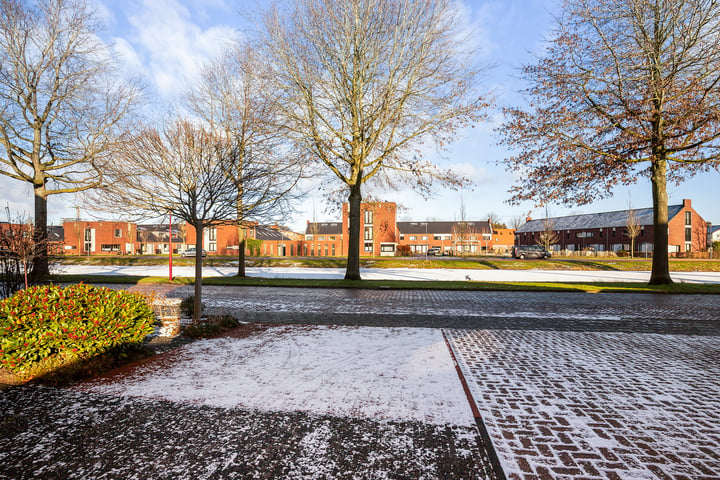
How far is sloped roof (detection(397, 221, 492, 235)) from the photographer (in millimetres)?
86137

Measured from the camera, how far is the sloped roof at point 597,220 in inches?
2175

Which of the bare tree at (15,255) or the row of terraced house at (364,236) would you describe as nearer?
the bare tree at (15,255)

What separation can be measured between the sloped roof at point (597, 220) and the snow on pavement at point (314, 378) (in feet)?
213

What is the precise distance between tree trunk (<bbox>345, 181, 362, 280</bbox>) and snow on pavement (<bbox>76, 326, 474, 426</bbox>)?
1022cm

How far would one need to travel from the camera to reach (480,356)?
5711mm

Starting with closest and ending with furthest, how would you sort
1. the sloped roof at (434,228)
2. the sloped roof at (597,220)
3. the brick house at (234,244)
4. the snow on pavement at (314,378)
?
1. the snow on pavement at (314,378)
2. the sloped roof at (597,220)
3. the brick house at (234,244)
4. the sloped roof at (434,228)

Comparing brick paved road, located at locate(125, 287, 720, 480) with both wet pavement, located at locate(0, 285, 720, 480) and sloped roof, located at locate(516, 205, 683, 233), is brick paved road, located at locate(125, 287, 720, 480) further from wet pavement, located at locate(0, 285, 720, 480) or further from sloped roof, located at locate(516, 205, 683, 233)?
sloped roof, located at locate(516, 205, 683, 233)

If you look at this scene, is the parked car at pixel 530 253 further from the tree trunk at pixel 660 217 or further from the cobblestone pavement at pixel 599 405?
the cobblestone pavement at pixel 599 405

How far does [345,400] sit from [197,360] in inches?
108

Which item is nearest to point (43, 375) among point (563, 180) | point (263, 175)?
point (263, 175)

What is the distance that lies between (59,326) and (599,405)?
22.3 ft

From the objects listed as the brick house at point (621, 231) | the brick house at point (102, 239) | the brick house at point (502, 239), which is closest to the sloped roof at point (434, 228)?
the brick house at point (502, 239)

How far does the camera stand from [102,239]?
66.5 metres

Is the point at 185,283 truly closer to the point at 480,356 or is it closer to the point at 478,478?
the point at 480,356
